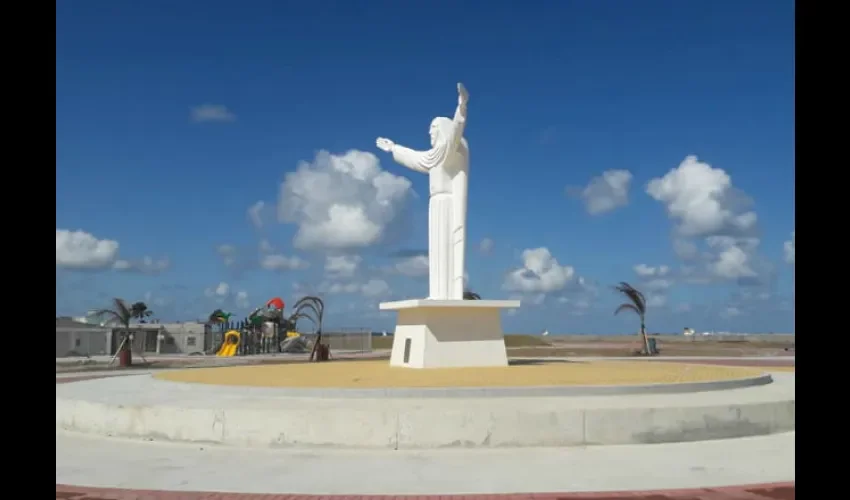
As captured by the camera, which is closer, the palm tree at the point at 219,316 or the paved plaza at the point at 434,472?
the paved plaza at the point at 434,472

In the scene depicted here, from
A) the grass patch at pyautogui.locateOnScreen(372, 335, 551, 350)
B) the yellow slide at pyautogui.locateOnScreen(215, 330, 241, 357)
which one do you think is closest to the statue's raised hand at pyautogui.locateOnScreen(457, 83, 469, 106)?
the yellow slide at pyautogui.locateOnScreen(215, 330, 241, 357)

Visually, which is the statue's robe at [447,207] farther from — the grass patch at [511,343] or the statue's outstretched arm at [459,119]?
the grass patch at [511,343]

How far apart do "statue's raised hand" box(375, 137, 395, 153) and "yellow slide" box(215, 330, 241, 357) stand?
27365 mm

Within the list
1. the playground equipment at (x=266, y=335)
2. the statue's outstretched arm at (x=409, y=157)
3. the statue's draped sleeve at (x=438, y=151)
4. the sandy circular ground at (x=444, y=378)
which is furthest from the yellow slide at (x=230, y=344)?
the statue's draped sleeve at (x=438, y=151)

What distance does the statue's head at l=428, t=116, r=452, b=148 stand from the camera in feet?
63.8

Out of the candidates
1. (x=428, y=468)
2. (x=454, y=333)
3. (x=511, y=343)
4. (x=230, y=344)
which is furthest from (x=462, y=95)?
(x=511, y=343)

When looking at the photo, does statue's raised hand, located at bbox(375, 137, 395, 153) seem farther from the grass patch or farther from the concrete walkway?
the grass patch

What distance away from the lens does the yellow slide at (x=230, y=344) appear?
44.9 meters

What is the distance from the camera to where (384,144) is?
20625 mm

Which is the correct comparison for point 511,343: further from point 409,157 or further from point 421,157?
point 421,157
